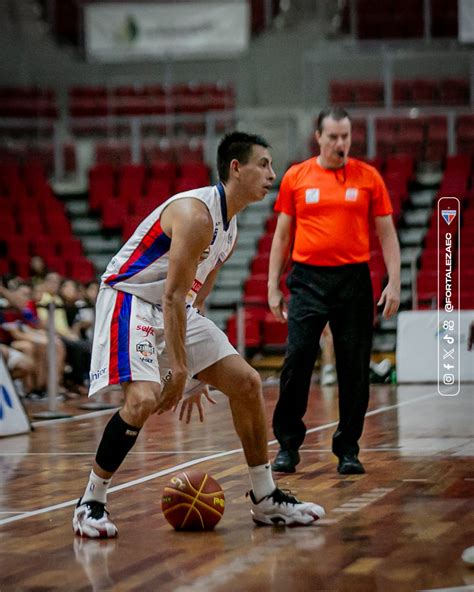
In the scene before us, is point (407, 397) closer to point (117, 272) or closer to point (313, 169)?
point (313, 169)

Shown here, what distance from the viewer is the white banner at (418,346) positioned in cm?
1397

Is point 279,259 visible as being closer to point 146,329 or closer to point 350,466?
point 350,466

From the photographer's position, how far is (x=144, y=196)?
1891cm

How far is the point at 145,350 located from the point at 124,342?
0.09 metres

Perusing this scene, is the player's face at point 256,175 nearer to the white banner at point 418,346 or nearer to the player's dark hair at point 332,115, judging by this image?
the player's dark hair at point 332,115

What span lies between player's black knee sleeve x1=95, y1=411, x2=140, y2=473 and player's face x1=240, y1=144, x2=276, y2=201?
1058 mm

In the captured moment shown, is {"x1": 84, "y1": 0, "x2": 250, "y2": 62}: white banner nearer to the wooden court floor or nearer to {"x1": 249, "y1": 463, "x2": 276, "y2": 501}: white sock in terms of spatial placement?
the wooden court floor

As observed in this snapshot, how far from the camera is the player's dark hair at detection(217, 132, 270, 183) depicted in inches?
197

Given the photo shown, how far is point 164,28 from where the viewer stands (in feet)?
70.7

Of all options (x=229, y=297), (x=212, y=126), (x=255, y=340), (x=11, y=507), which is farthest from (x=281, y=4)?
(x=11, y=507)

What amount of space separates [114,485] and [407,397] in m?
6.14

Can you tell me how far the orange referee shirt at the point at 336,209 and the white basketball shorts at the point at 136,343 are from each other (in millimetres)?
1550

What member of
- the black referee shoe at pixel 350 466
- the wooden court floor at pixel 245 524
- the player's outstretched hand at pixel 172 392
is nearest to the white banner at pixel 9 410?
the wooden court floor at pixel 245 524

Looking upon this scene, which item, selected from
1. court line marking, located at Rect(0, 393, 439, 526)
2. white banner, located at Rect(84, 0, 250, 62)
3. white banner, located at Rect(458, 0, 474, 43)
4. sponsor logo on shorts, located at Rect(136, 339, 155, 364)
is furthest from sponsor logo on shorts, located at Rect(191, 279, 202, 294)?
white banner, located at Rect(84, 0, 250, 62)
